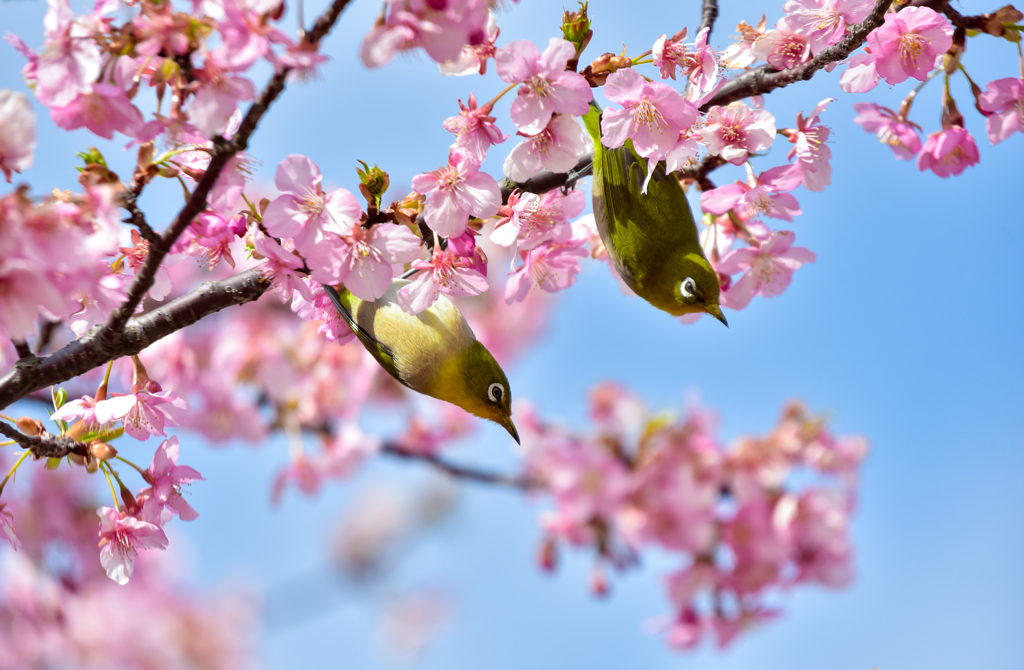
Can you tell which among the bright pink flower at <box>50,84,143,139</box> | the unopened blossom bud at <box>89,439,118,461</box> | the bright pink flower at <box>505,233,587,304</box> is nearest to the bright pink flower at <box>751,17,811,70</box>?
the bright pink flower at <box>505,233,587,304</box>

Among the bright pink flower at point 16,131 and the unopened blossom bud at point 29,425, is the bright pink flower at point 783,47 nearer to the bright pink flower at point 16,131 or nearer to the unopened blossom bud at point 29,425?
the bright pink flower at point 16,131

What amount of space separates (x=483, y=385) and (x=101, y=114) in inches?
68.5

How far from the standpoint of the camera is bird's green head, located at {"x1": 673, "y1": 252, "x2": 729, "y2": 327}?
2680 mm

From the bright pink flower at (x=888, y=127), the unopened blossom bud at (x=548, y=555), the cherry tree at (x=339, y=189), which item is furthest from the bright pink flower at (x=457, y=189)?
the unopened blossom bud at (x=548, y=555)

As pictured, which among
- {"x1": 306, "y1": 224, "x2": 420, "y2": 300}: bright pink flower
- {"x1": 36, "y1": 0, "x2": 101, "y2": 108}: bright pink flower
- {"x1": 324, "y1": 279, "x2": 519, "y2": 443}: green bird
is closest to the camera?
{"x1": 36, "y1": 0, "x2": 101, "y2": 108}: bright pink flower

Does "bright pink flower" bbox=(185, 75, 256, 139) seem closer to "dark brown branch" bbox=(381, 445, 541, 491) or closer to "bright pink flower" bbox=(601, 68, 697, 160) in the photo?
"bright pink flower" bbox=(601, 68, 697, 160)

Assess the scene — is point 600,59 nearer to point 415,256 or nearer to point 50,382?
point 415,256

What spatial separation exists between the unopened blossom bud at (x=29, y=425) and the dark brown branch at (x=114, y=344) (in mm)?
70

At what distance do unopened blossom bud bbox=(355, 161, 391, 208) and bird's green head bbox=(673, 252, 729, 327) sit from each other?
3.65 ft

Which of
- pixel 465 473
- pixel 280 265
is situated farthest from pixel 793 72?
pixel 465 473

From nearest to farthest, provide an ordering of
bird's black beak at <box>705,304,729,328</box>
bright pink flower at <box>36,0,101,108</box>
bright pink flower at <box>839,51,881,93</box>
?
bright pink flower at <box>36,0,101,108</box> → bright pink flower at <box>839,51,881,93</box> → bird's black beak at <box>705,304,729,328</box>

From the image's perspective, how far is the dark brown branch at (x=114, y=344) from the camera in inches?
89.0

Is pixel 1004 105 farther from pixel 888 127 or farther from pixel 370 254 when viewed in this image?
pixel 370 254

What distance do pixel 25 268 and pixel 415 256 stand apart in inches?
41.6
